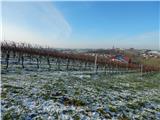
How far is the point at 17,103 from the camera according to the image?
8219 mm

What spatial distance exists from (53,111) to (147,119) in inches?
157

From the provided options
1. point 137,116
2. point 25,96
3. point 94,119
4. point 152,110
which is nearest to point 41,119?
point 94,119

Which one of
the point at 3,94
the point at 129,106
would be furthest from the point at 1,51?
the point at 129,106

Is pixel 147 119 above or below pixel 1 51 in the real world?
below

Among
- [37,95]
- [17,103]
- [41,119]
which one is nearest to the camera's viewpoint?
[41,119]

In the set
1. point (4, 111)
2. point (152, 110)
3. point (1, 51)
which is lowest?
point (152, 110)

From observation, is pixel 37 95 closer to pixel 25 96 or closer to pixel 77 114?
pixel 25 96

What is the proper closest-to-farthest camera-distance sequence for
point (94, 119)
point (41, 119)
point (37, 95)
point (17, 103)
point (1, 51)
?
1. point (41, 119)
2. point (94, 119)
3. point (17, 103)
4. point (37, 95)
5. point (1, 51)

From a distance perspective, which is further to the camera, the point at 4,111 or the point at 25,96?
the point at 25,96

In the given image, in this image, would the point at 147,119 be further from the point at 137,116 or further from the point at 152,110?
the point at 152,110

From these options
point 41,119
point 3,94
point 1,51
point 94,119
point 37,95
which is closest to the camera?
point 41,119

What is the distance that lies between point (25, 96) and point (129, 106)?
513 cm

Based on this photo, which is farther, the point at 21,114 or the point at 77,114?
the point at 77,114

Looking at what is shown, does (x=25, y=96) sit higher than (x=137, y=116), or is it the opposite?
(x=25, y=96)
